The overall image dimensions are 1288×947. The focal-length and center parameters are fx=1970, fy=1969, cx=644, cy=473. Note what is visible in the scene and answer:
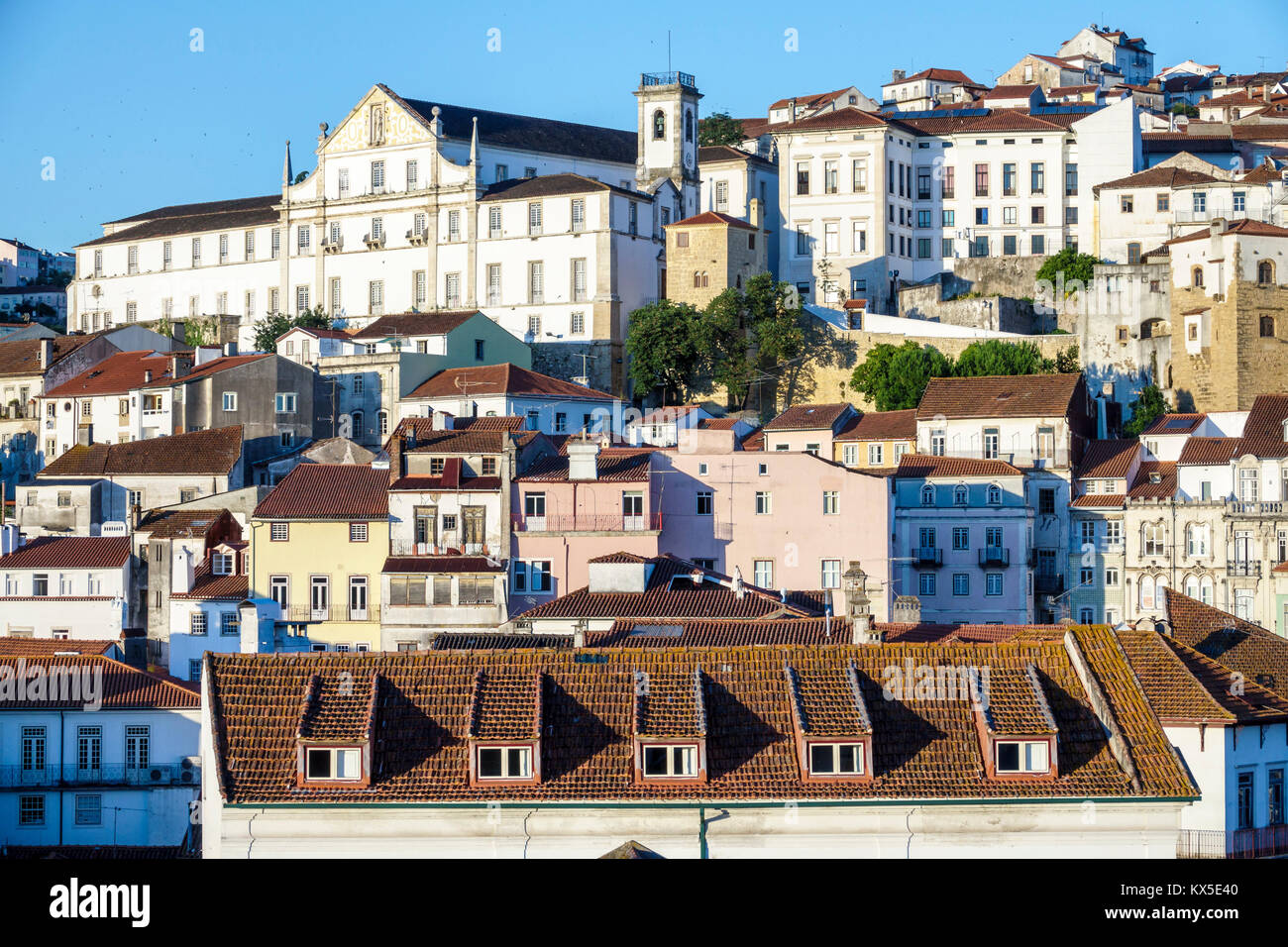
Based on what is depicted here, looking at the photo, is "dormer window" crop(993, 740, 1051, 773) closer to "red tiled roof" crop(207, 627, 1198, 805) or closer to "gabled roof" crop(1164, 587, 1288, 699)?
"red tiled roof" crop(207, 627, 1198, 805)

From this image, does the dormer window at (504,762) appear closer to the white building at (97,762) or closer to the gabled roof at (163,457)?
the white building at (97,762)

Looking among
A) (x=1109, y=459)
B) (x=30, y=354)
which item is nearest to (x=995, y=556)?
(x=1109, y=459)

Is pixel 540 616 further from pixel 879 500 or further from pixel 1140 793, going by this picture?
pixel 1140 793

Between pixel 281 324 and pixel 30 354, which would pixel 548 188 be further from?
pixel 30 354

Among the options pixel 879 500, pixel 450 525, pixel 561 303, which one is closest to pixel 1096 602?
pixel 879 500

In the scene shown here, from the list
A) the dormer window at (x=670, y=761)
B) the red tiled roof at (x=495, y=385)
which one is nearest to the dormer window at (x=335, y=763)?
the dormer window at (x=670, y=761)
